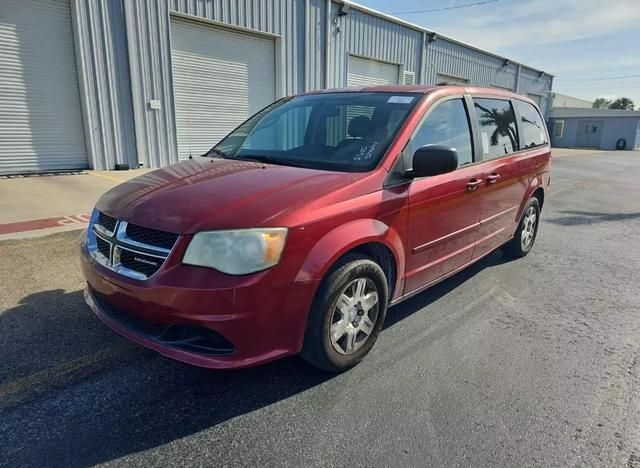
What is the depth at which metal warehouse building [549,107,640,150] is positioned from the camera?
133 ft

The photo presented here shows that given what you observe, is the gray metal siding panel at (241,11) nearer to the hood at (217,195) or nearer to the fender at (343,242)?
the hood at (217,195)

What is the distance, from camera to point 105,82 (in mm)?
9734

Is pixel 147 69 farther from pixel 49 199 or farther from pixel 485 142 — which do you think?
pixel 485 142

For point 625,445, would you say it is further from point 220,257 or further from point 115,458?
point 115,458

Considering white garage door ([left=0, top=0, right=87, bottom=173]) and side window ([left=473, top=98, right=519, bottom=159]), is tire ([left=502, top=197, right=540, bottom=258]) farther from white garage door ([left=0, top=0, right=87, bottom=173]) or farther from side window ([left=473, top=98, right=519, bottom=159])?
white garage door ([left=0, top=0, right=87, bottom=173])

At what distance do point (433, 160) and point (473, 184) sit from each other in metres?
1.02

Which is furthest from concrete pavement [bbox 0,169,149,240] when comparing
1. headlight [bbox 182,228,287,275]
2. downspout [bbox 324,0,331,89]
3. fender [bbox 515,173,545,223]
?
downspout [bbox 324,0,331,89]

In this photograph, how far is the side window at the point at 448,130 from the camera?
10.8 ft

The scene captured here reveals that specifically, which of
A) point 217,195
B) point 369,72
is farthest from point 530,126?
A: point 369,72

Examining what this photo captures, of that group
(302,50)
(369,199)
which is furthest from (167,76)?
(369,199)

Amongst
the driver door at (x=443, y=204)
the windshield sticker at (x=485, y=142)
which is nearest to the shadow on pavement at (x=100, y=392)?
the driver door at (x=443, y=204)

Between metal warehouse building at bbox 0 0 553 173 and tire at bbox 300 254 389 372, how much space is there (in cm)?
908

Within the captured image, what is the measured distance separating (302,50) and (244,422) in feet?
42.8

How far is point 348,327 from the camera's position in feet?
9.20
